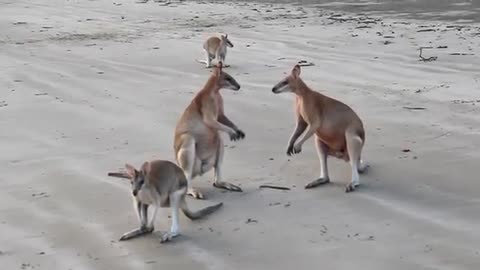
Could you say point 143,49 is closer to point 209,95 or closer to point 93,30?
point 93,30

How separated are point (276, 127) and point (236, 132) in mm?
1202

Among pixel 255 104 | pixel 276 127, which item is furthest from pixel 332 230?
pixel 255 104

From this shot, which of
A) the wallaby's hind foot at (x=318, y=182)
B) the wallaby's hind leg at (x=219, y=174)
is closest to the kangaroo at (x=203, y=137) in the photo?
the wallaby's hind leg at (x=219, y=174)

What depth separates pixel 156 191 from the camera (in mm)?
4703

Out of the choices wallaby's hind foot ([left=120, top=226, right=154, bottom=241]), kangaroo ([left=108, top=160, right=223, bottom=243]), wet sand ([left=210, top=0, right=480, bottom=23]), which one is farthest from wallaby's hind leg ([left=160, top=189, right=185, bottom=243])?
wet sand ([left=210, top=0, right=480, bottom=23])

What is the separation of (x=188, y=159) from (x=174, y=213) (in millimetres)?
750

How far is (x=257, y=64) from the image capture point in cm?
992

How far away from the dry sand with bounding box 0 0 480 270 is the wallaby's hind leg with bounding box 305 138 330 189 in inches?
3.3

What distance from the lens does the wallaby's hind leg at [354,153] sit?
5371mm

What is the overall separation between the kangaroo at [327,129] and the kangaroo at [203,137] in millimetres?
401

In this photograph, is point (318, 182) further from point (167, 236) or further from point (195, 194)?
point (167, 236)

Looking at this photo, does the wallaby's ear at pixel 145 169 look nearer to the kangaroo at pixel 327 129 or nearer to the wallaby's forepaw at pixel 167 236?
the wallaby's forepaw at pixel 167 236

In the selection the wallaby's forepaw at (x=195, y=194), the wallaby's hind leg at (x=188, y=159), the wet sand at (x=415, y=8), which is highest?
the wallaby's hind leg at (x=188, y=159)

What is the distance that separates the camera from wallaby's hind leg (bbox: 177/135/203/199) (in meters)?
5.46
